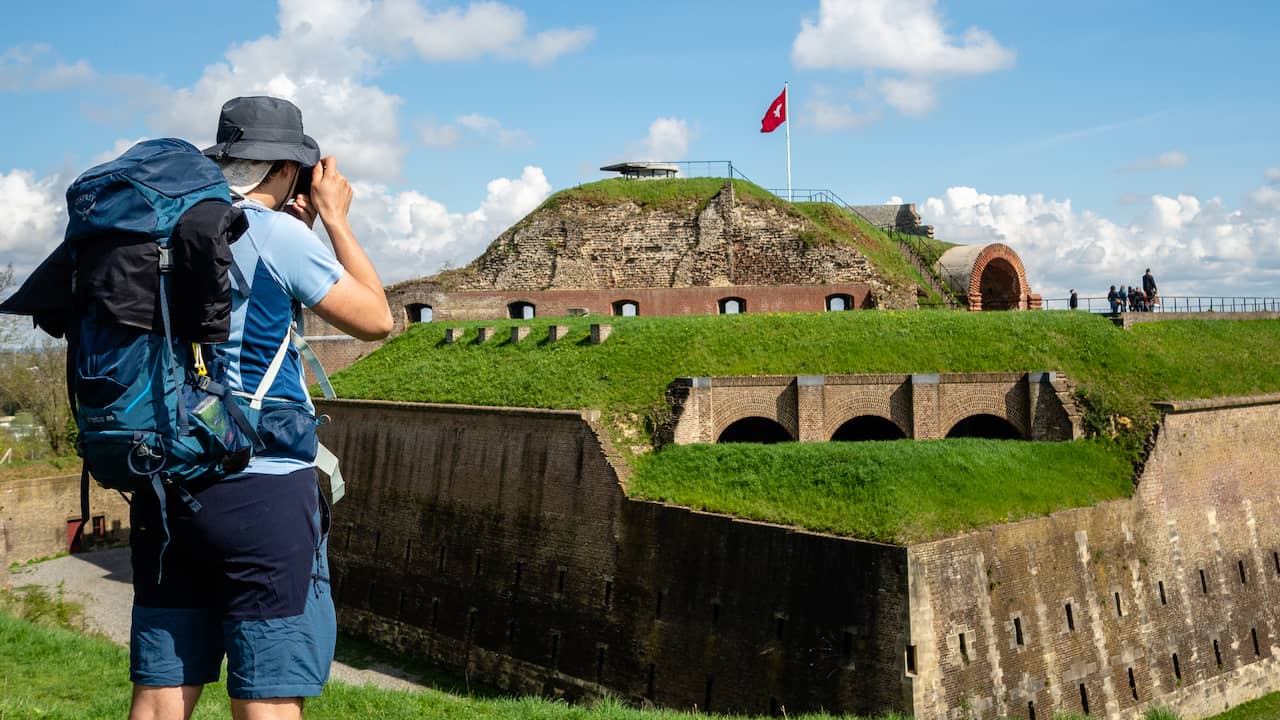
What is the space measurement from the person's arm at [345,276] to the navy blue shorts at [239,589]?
0.44 metres

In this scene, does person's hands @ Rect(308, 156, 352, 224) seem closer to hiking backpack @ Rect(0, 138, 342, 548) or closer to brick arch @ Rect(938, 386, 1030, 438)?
hiking backpack @ Rect(0, 138, 342, 548)

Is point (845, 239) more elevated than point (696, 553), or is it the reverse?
point (845, 239)

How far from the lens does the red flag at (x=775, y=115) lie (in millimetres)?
28828

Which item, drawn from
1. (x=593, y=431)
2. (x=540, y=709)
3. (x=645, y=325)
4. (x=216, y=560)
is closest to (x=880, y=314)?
(x=645, y=325)

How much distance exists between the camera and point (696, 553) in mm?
15852

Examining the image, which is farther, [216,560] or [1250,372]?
[1250,372]

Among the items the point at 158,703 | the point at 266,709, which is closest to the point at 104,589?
the point at 158,703

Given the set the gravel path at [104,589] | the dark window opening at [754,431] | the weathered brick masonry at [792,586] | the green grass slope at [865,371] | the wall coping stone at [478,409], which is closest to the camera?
the weathered brick masonry at [792,586]

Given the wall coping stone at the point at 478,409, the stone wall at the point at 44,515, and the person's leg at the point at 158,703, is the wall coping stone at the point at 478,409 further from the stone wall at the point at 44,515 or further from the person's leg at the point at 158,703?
the person's leg at the point at 158,703

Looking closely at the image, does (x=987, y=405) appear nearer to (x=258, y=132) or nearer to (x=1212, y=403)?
(x=1212, y=403)

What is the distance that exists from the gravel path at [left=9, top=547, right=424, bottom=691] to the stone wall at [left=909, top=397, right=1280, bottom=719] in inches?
367

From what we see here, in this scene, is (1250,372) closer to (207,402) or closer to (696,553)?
(696,553)

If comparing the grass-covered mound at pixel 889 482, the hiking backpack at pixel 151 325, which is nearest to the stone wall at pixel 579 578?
the grass-covered mound at pixel 889 482

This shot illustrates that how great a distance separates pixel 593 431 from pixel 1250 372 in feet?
45.6
